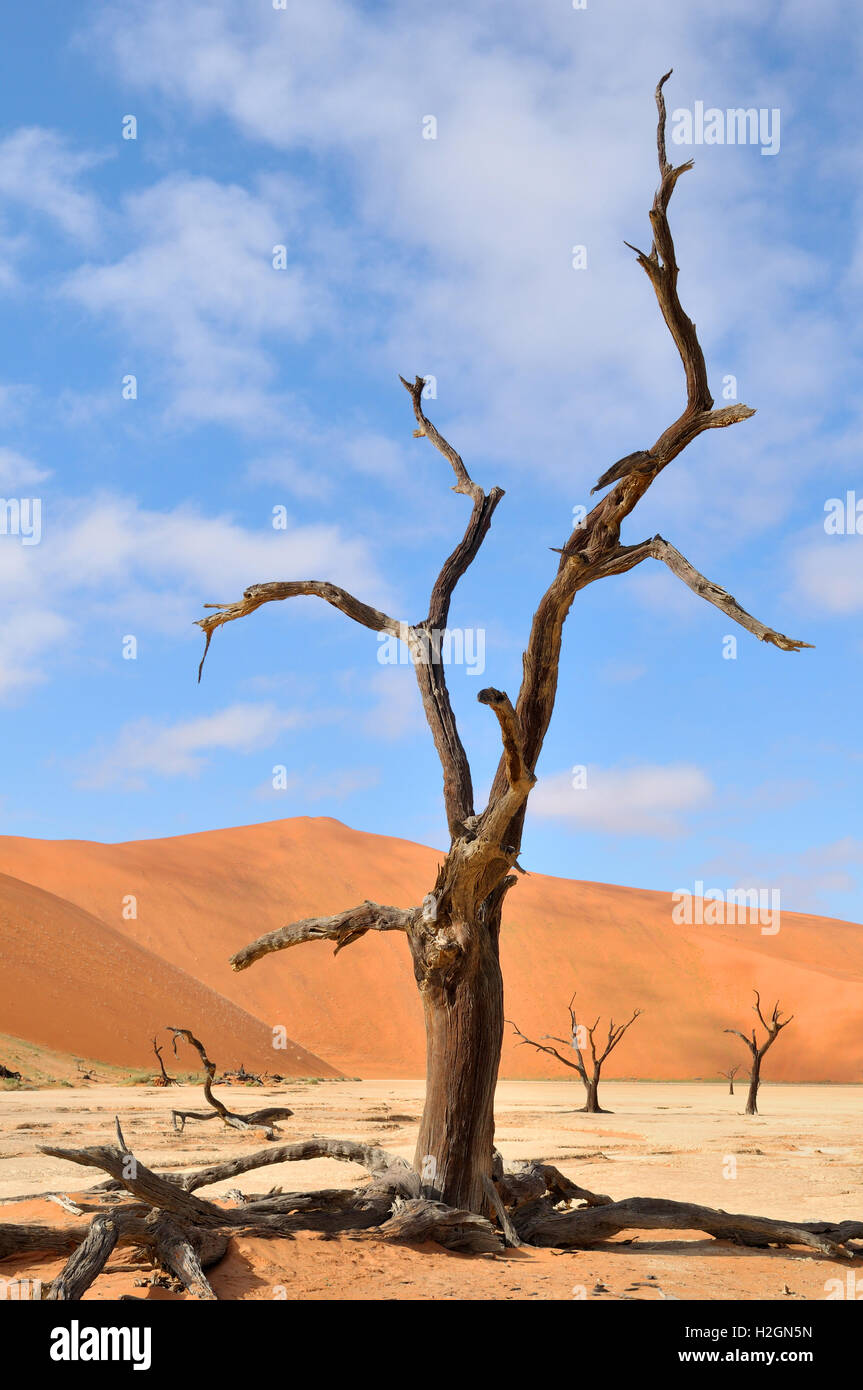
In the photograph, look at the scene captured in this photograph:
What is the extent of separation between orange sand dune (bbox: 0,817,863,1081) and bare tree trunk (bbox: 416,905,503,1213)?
47.0 meters

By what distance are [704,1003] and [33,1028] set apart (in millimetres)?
43454

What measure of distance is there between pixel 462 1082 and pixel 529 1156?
29.9 ft

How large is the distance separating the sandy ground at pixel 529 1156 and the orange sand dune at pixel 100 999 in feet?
22.8

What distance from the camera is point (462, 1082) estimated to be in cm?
736

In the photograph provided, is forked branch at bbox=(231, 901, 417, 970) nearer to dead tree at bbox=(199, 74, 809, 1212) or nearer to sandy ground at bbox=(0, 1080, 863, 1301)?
dead tree at bbox=(199, 74, 809, 1212)

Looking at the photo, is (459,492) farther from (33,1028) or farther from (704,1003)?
(704,1003)

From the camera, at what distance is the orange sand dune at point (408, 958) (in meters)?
59.6

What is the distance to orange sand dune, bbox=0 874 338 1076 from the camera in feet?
120

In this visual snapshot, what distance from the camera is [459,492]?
28.6ft

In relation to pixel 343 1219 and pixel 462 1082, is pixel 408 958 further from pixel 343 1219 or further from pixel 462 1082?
pixel 343 1219

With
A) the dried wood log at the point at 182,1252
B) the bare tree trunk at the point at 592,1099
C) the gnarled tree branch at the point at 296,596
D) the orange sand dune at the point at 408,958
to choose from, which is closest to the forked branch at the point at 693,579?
the gnarled tree branch at the point at 296,596

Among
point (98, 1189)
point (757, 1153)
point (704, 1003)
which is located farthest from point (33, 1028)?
point (704, 1003)

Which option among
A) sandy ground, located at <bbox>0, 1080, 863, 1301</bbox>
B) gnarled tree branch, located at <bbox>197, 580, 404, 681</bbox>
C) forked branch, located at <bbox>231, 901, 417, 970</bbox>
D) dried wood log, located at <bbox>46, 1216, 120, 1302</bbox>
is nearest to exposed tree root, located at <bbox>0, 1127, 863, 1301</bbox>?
dried wood log, located at <bbox>46, 1216, 120, 1302</bbox>

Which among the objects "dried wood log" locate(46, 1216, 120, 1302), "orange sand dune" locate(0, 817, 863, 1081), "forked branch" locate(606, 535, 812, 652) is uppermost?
"forked branch" locate(606, 535, 812, 652)
